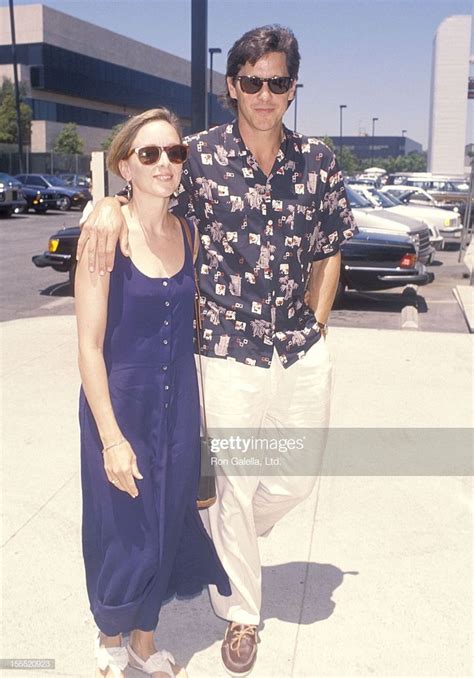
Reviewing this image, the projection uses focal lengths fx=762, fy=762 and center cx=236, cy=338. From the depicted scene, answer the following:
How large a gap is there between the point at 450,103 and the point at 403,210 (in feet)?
195

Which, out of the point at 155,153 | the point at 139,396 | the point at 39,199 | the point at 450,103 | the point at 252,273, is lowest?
the point at 139,396

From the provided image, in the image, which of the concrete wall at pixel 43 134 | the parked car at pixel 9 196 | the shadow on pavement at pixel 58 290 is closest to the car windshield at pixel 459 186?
the parked car at pixel 9 196

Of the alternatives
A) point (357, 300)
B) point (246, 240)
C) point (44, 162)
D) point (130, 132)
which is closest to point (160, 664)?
point (246, 240)

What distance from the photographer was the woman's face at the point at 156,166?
92.2 inches

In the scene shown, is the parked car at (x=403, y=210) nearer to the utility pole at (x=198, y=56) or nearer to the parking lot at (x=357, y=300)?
the parking lot at (x=357, y=300)

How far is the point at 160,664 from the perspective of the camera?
258 centimetres

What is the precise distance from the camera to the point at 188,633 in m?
2.88

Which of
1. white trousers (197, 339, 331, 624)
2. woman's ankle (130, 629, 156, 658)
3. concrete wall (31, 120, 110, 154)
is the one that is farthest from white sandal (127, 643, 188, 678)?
concrete wall (31, 120, 110, 154)

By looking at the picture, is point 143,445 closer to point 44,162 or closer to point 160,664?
point 160,664

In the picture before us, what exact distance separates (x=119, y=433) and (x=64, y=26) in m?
62.9

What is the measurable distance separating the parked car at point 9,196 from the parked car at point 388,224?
15.7m

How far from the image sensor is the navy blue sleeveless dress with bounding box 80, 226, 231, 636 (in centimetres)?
233

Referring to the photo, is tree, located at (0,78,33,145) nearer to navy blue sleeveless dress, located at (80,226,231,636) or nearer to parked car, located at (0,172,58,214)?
parked car, located at (0,172,58,214)

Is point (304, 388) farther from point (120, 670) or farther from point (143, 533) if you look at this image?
point (120, 670)
